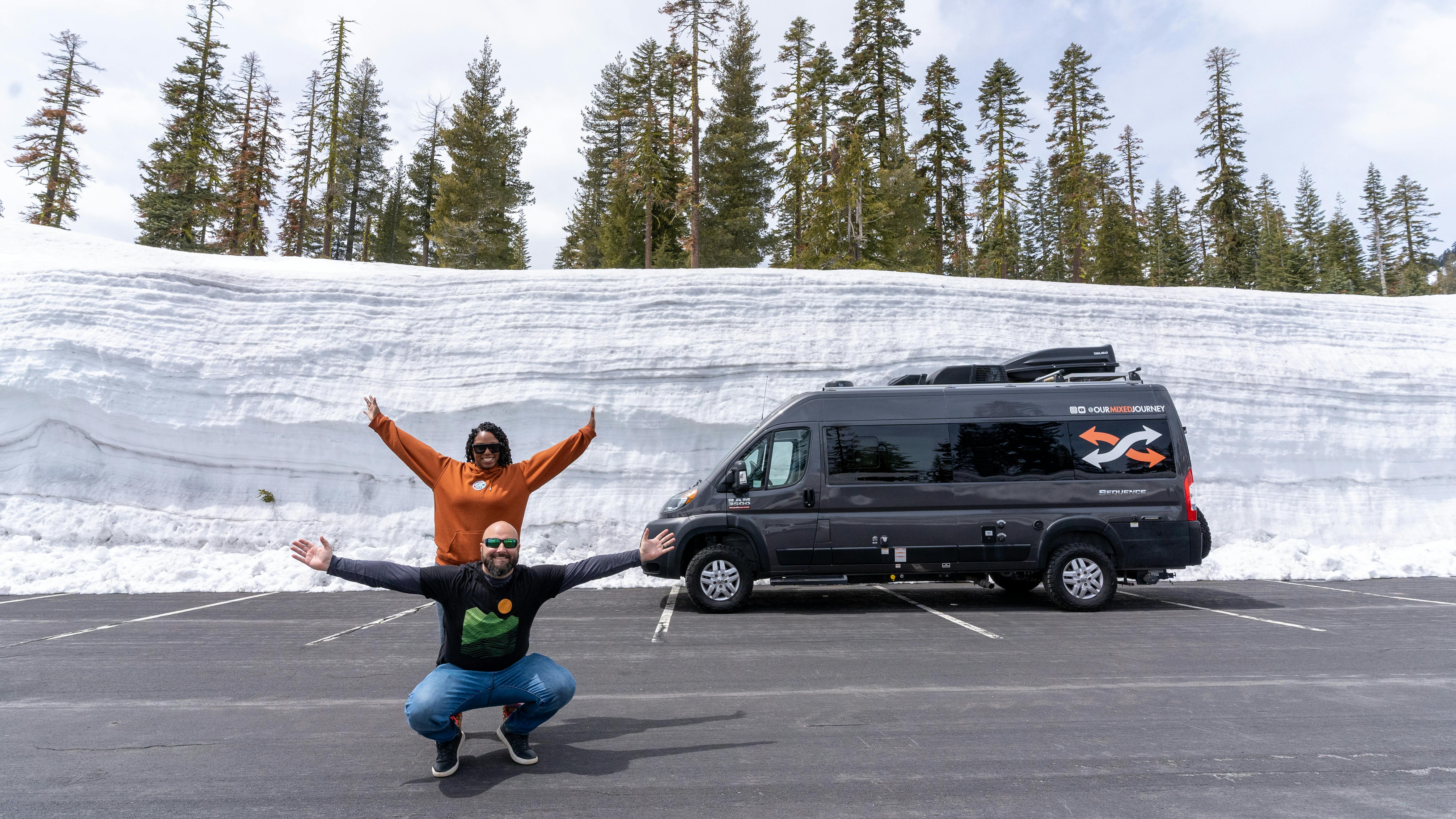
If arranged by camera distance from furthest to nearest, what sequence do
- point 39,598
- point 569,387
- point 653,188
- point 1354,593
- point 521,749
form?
point 653,188 → point 569,387 → point 1354,593 → point 39,598 → point 521,749

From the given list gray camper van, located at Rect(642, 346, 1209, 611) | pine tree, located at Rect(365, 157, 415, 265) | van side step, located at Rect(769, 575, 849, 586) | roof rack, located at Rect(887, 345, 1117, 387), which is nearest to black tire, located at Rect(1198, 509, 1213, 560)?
gray camper van, located at Rect(642, 346, 1209, 611)

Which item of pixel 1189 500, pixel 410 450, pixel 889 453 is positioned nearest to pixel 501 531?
pixel 410 450

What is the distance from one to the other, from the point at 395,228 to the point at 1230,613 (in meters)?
44.2

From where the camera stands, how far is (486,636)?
12.9 ft

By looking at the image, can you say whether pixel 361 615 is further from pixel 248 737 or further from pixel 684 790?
pixel 684 790

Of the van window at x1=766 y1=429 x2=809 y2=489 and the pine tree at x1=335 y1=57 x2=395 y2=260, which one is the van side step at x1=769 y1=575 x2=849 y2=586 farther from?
the pine tree at x1=335 y1=57 x2=395 y2=260

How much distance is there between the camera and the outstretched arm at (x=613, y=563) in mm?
4082

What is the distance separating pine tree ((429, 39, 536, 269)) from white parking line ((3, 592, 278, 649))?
2240cm

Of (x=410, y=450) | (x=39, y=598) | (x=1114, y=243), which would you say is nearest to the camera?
(x=410, y=450)

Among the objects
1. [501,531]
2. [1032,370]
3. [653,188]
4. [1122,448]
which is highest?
[653,188]

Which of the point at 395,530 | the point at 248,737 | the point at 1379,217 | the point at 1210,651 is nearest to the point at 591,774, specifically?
the point at 248,737

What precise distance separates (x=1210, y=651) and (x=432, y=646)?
6926 mm

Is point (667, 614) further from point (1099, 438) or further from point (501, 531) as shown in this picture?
point (1099, 438)

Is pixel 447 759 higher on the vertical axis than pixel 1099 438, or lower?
lower
